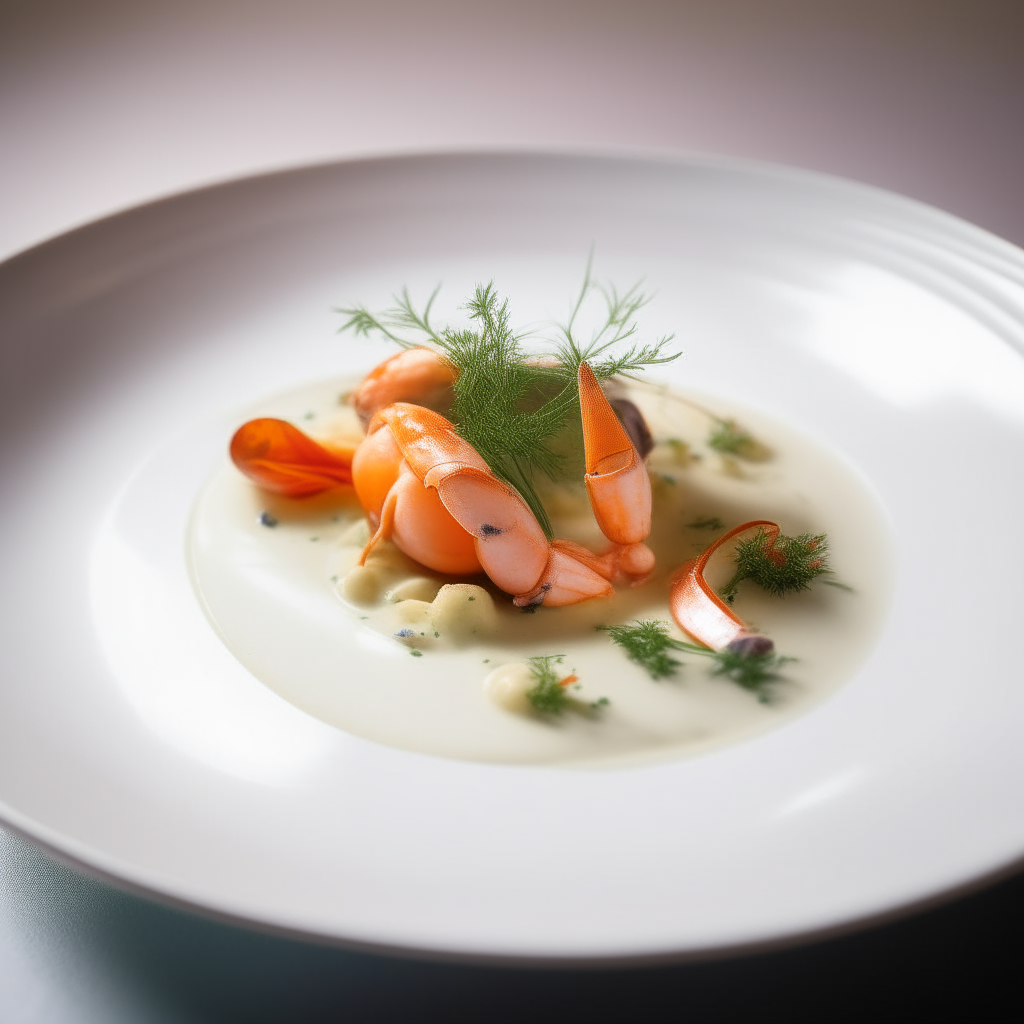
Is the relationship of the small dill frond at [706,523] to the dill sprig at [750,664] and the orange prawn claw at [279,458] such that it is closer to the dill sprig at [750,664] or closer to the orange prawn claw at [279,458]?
the dill sprig at [750,664]

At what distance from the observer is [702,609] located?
158 cm

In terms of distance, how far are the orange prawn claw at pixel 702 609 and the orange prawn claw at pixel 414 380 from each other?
50 centimetres

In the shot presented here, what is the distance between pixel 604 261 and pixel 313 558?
1159 mm

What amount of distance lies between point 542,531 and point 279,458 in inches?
19.8

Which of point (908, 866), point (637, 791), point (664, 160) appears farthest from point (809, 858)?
point (664, 160)

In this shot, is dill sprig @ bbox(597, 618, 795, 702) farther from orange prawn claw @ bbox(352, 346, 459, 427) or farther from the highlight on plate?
orange prawn claw @ bbox(352, 346, 459, 427)

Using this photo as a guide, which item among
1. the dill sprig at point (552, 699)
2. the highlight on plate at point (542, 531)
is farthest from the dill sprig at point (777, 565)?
the dill sprig at point (552, 699)

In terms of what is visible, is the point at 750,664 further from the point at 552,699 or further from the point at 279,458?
the point at 279,458

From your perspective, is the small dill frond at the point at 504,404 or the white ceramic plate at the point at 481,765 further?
the small dill frond at the point at 504,404

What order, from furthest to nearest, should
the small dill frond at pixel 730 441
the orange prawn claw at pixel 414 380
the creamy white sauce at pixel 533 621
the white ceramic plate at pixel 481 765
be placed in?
the small dill frond at pixel 730 441
the orange prawn claw at pixel 414 380
the creamy white sauce at pixel 533 621
the white ceramic plate at pixel 481 765

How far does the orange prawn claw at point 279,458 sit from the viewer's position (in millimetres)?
1897

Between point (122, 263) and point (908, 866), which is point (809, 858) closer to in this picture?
point (908, 866)

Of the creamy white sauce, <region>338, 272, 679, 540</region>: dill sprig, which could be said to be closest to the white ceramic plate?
the creamy white sauce

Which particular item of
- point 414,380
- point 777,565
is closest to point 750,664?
point 777,565
